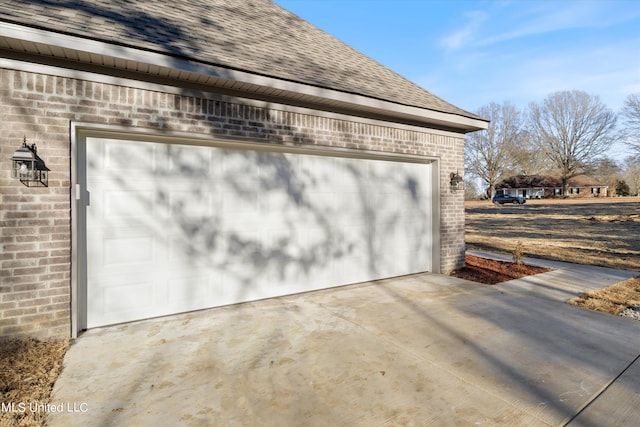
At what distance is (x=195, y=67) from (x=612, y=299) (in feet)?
22.6

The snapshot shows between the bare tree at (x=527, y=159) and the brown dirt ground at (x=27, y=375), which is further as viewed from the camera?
the bare tree at (x=527, y=159)

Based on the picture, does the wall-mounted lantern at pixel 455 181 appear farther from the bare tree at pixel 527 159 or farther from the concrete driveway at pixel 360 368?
the bare tree at pixel 527 159

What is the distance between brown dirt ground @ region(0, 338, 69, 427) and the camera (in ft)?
7.41

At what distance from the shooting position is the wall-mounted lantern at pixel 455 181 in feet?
22.8

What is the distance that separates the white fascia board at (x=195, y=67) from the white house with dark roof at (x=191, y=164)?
0.06 ft

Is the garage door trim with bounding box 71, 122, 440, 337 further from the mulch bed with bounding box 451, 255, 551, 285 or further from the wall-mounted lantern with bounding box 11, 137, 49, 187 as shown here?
the mulch bed with bounding box 451, 255, 551, 285

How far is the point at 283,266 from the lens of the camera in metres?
5.21

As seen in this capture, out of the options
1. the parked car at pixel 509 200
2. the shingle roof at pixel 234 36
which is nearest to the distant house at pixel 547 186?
the parked car at pixel 509 200

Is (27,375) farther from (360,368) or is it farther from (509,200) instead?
(509,200)

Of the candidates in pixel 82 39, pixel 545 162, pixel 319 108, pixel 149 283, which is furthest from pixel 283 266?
pixel 545 162

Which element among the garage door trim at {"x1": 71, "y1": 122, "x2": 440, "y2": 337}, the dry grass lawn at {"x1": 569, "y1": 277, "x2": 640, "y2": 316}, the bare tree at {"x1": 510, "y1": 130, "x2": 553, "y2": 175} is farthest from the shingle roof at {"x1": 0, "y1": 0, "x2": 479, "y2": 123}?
the bare tree at {"x1": 510, "y1": 130, "x2": 553, "y2": 175}

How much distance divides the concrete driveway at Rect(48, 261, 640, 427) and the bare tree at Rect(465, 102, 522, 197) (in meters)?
44.8

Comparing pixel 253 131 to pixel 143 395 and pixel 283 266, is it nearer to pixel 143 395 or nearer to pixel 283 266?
pixel 283 266

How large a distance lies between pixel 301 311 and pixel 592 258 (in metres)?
8.63
